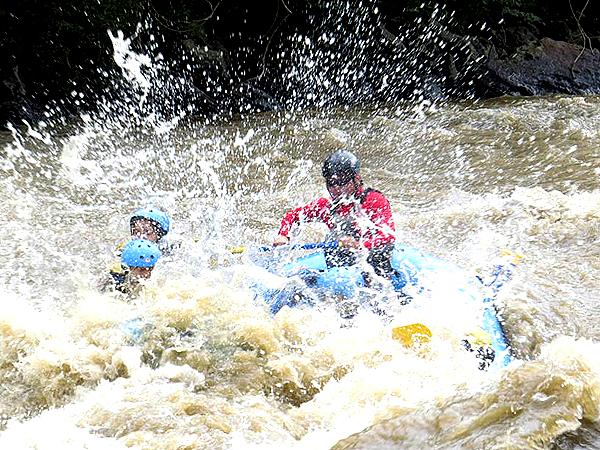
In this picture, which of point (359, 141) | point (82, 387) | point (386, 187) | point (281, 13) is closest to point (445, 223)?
point (386, 187)

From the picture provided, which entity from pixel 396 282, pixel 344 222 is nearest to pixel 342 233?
pixel 344 222

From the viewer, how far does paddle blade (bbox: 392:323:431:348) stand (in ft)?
12.1

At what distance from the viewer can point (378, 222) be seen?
15.8 feet

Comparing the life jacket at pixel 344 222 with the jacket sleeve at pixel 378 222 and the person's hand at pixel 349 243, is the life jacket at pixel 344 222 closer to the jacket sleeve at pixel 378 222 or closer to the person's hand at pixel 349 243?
the jacket sleeve at pixel 378 222

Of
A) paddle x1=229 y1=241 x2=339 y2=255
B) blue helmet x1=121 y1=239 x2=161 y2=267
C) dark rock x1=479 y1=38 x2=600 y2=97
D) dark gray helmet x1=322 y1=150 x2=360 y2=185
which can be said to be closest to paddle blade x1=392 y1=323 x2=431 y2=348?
paddle x1=229 y1=241 x2=339 y2=255

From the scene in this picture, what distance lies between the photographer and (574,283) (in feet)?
16.4

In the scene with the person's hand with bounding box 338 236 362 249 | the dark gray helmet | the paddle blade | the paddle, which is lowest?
the paddle blade

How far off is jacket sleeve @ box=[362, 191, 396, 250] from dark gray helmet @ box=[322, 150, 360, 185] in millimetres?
225

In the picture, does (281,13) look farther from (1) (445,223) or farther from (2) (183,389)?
(2) (183,389)

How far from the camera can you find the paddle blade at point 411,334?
146 inches

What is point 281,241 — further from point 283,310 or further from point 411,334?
point 411,334

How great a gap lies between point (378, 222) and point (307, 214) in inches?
24.5

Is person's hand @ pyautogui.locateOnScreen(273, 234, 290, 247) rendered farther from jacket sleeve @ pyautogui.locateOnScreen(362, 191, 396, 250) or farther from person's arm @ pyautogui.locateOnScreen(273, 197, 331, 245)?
jacket sleeve @ pyautogui.locateOnScreen(362, 191, 396, 250)

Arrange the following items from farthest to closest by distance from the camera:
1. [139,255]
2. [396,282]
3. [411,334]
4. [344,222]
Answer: [344,222]
[396,282]
[139,255]
[411,334]
